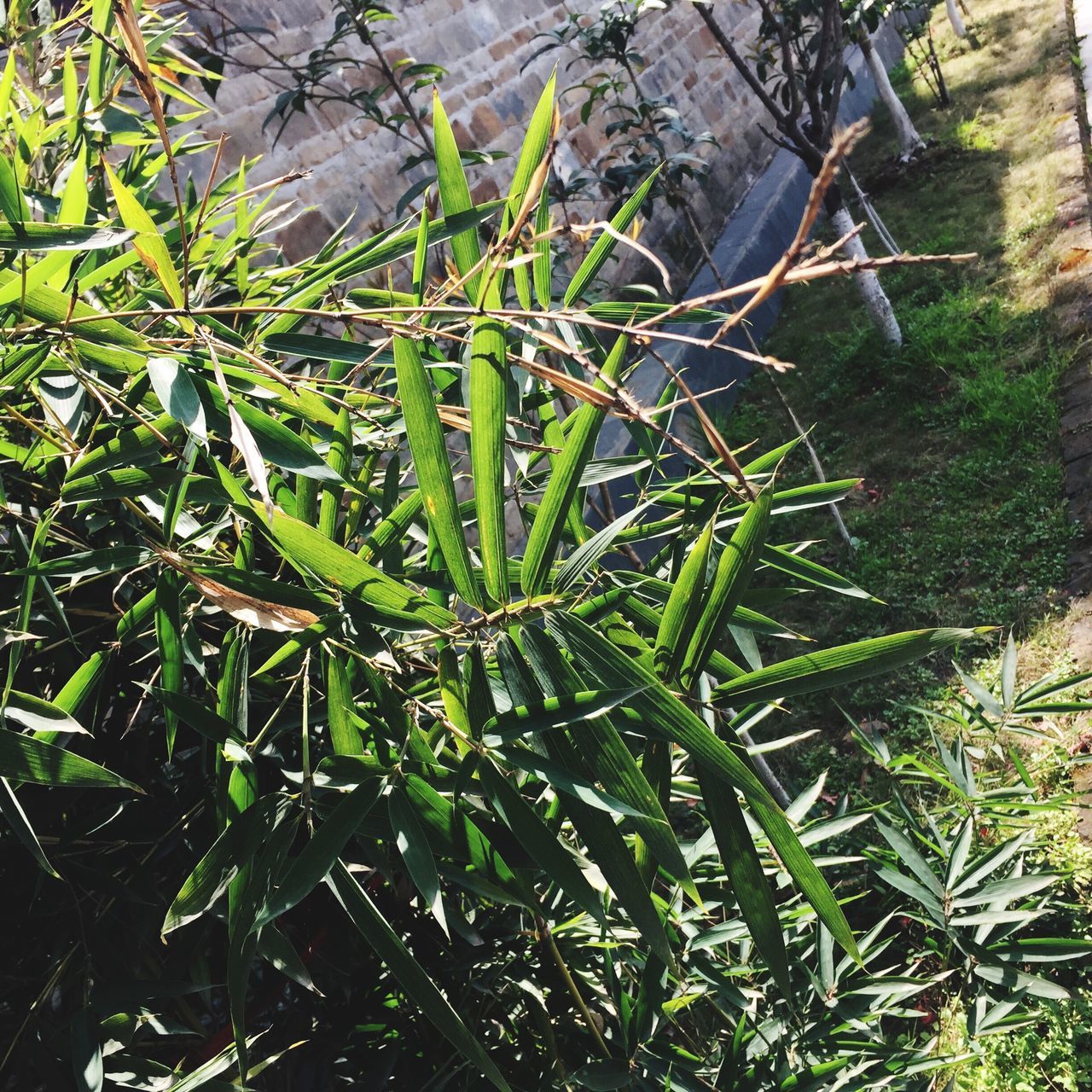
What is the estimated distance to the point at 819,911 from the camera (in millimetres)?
896

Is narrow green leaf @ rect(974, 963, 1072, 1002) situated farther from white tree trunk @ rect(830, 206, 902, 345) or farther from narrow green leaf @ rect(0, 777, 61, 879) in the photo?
white tree trunk @ rect(830, 206, 902, 345)

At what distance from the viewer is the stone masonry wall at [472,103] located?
3330 mm

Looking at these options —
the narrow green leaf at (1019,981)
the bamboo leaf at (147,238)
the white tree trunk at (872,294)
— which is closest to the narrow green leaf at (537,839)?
the bamboo leaf at (147,238)

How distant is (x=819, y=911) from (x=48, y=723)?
721mm

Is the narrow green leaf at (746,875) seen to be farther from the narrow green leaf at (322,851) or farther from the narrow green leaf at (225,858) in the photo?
the narrow green leaf at (225,858)

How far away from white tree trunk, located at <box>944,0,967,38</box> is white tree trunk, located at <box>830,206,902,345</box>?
14.9 feet

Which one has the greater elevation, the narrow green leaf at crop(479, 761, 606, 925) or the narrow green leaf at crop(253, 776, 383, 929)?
the narrow green leaf at crop(253, 776, 383, 929)

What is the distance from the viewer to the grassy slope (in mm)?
3135

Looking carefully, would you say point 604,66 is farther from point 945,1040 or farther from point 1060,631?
point 945,1040

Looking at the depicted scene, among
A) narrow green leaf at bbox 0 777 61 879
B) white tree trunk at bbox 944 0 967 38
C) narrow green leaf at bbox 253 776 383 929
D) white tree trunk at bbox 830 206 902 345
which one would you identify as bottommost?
white tree trunk at bbox 830 206 902 345

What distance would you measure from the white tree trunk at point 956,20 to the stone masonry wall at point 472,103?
2.13m

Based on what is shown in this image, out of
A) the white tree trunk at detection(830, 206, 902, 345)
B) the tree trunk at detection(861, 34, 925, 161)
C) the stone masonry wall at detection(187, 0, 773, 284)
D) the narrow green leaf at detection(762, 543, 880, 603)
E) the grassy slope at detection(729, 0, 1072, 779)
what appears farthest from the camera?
the tree trunk at detection(861, 34, 925, 161)

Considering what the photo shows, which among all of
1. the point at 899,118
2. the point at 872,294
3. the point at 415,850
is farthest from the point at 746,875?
the point at 899,118

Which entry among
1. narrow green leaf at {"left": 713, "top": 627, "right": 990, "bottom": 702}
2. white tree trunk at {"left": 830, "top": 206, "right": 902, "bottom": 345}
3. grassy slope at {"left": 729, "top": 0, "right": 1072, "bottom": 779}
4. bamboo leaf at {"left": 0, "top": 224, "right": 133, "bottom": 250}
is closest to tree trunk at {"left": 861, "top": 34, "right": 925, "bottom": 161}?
grassy slope at {"left": 729, "top": 0, "right": 1072, "bottom": 779}
